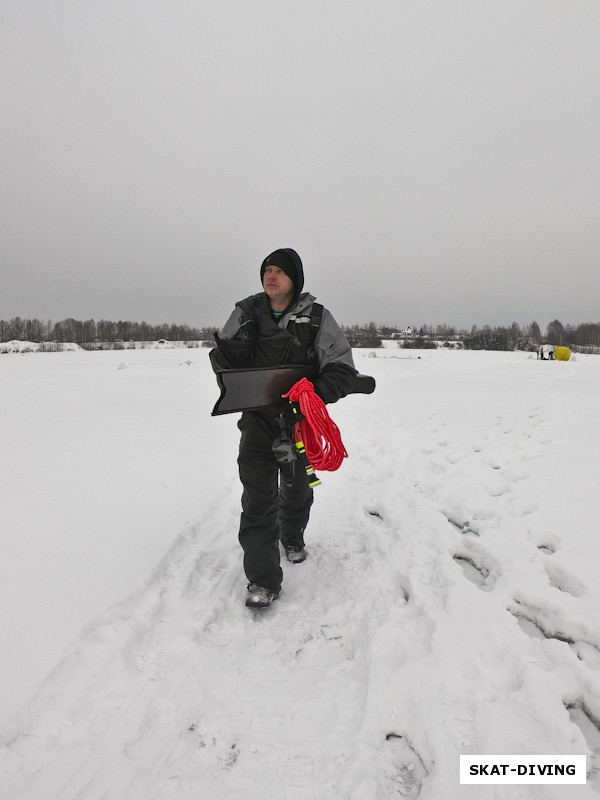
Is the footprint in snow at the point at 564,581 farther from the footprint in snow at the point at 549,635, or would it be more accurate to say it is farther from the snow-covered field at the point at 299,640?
the footprint in snow at the point at 549,635

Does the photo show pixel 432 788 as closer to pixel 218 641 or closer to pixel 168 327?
pixel 218 641

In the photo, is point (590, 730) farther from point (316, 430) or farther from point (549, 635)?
point (316, 430)

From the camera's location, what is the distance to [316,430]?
8.02 ft

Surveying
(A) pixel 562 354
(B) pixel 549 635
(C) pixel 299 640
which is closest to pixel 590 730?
(B) pixel 549 635

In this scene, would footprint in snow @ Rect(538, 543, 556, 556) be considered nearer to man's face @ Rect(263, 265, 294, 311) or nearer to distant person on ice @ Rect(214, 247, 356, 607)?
distant person on ice @ Rect(214, 247, 356, 607)

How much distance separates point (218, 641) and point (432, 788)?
1208 millimetres

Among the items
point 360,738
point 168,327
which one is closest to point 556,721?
point 360,738

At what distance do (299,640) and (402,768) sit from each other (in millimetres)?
810

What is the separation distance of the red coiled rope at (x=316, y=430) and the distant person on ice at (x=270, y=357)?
85mm

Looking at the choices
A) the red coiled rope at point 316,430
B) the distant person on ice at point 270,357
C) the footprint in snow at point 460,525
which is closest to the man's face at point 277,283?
the distant person on ice at point 270,357

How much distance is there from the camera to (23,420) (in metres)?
7.06

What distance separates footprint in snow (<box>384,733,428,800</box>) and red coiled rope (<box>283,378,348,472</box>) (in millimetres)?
1241

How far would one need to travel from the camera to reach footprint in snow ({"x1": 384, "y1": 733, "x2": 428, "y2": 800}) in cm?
146

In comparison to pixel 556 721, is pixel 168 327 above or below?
above
